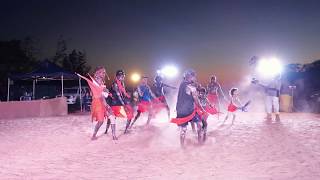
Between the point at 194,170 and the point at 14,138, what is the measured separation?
7735mm

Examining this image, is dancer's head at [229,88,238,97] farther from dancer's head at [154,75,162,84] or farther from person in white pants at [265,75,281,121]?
dancer's head at [154,75,162,84]

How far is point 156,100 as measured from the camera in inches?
619

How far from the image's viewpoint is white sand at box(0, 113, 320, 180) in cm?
830

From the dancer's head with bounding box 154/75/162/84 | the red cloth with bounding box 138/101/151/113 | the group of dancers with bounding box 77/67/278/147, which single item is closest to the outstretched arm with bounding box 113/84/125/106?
the group of dancers with bounding box 77/67/278/147

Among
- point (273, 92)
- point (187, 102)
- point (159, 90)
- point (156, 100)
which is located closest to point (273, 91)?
point (273, 92)

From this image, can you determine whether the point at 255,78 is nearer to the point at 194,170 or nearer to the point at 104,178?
the point at 194,170

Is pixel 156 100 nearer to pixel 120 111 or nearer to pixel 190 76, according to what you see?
pixel 120 111

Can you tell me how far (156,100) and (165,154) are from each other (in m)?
5.61

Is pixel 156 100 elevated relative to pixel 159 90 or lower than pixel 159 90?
lower

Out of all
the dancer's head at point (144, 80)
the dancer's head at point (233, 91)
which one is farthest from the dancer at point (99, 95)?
the dancer's head at point (233, 91)

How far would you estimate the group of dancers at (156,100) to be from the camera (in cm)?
1077

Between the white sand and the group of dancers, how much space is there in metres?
0.60

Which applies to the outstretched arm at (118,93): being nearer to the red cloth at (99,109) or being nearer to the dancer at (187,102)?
the red cloth at (99,109)

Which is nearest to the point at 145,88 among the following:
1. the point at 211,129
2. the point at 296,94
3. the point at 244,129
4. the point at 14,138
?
the point at 211,129
